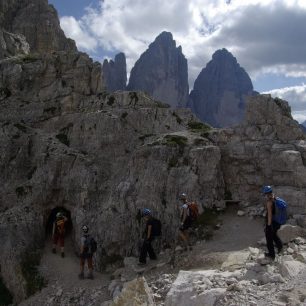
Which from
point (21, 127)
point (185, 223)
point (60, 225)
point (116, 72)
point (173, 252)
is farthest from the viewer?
point (116, 72)

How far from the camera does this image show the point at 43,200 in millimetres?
29281

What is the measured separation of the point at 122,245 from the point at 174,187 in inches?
192

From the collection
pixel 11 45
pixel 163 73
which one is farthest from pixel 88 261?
pixel 163 73

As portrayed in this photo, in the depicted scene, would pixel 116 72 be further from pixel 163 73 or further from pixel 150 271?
pixel 150 271

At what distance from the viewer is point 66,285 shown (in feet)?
76.3

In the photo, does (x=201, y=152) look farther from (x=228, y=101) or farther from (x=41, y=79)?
(x=228, y=101)

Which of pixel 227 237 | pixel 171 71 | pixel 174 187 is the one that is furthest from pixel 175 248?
pixel 171 71

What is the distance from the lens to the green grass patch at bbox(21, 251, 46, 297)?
24297 millimetres

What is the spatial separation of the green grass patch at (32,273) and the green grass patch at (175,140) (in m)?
11.4

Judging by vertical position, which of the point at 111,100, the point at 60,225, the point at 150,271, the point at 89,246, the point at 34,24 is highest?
the point at 34,24

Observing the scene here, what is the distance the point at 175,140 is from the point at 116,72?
134 meters

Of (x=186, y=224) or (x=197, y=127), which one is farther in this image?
(x=197, y=127)

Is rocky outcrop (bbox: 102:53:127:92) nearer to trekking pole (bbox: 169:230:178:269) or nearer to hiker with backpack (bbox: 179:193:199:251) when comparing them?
trekking pole (bbox: 169:230:178:269)

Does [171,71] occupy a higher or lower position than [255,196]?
higher
